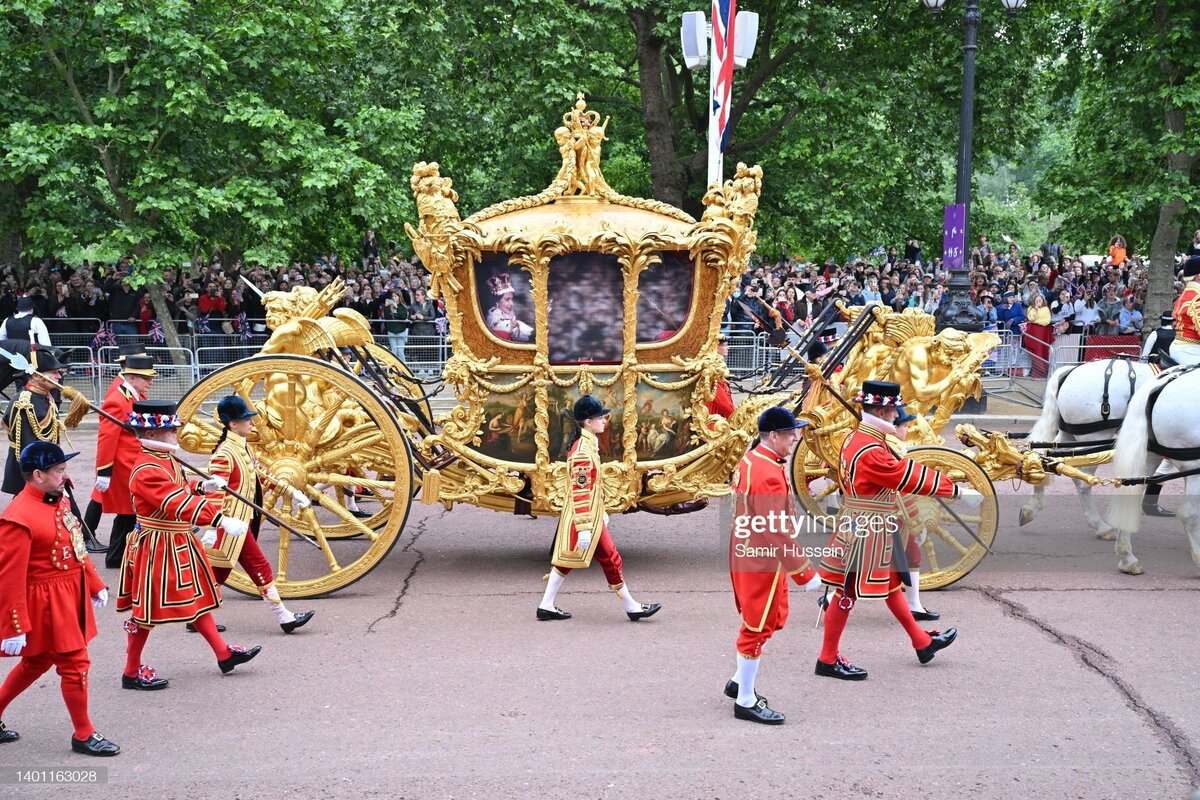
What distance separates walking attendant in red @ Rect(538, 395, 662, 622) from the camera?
290 inches

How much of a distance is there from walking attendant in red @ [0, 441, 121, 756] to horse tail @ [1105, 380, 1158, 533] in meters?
6.76

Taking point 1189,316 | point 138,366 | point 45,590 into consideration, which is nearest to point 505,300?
point 138,366

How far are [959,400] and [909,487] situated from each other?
2.65 metres

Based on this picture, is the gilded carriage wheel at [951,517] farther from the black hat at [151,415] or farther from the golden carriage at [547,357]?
the black hat at [151,415]

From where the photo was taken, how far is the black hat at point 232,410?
23.2ft

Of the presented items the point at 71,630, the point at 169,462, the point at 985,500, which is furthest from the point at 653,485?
the point at 71,630

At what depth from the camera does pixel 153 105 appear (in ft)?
52.6

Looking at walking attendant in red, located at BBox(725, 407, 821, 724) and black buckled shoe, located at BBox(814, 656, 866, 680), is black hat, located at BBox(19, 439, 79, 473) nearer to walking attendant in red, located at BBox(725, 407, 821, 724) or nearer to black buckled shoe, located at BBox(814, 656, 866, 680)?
walking attendant in red, located at BBox(725, 407, 821, 724)

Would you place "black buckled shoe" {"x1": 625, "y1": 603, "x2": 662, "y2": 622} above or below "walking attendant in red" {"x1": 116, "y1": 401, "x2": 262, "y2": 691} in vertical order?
below

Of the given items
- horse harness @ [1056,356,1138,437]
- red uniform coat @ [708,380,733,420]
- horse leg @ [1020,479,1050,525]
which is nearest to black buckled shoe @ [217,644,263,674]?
red uniform coat @ [708,380,733,420]

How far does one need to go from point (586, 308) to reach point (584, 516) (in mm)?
1752

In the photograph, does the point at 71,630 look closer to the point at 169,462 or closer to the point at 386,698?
the point at 169,462

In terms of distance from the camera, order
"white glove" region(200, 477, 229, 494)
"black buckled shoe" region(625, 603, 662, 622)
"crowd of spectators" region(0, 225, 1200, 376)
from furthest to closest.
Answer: "crowd of spectators" region(0, 225, 1200, 376) < "black buckled shoe" region(625, 603, 662, 622) < "white glove" region(200, 477, 229, 494)

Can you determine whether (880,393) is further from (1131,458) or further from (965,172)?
(965,172)
